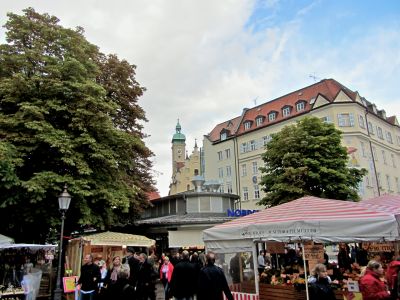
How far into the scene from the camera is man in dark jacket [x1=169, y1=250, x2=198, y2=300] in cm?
887

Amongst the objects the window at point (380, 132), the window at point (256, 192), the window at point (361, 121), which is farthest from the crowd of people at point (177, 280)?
the window at point (380, 132)

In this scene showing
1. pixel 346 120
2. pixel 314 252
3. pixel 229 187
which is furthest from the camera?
pixel 229 187

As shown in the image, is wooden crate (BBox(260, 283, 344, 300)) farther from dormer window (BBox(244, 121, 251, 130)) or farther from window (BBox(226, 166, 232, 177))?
dormer window (BBox(244, 121, 251, 130))

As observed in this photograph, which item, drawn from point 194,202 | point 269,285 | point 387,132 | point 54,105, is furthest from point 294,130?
point 387,132

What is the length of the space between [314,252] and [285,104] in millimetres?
41397

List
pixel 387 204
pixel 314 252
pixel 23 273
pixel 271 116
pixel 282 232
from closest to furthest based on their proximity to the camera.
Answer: pixel 282 232 → pixel 314 252 → pixel 387 204 → pixel 23 273 → pixel 271 116

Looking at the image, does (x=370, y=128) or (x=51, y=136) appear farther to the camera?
(x=370, y=128)

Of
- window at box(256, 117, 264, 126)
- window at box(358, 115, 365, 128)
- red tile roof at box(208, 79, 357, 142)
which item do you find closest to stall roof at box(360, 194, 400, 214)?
window at box(358, 115, 365, 128)

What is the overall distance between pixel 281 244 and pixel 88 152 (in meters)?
10.6

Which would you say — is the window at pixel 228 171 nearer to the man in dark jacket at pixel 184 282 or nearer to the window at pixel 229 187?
the window at pixel 229 187

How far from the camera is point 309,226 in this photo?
775 centimetres

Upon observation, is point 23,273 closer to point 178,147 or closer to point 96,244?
point 96,244

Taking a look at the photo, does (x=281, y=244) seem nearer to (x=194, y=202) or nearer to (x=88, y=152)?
(x=88, y=152)

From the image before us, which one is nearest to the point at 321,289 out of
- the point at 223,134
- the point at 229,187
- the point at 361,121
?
the point at 361,121
